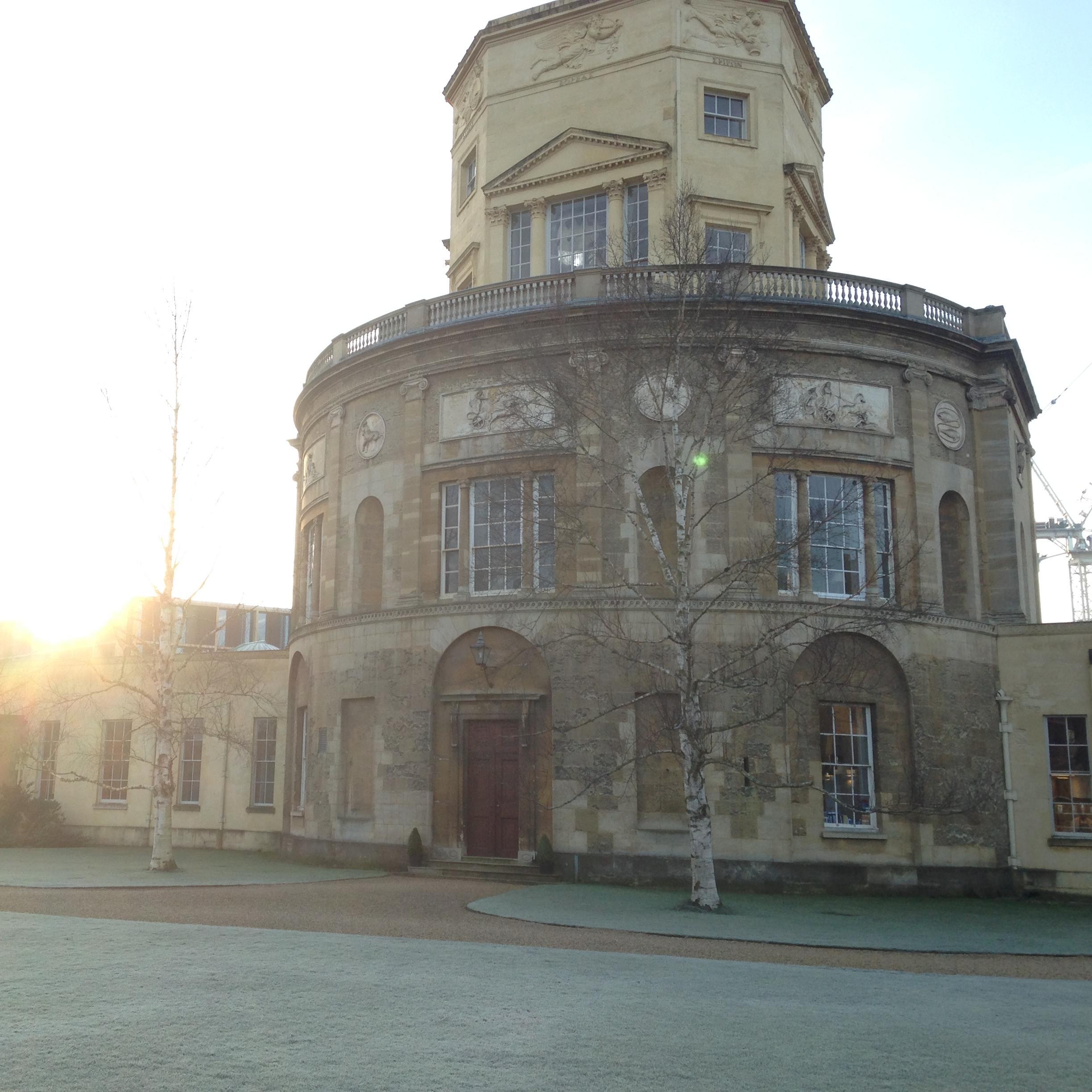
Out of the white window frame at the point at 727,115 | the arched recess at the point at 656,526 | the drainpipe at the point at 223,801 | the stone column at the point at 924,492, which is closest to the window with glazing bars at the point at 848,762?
the stone column at the point at 924,492

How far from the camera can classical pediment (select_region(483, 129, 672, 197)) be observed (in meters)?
28.3

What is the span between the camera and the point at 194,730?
31875mm

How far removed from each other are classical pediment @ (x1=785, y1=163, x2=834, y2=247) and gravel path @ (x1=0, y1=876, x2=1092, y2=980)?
18324 millimetres

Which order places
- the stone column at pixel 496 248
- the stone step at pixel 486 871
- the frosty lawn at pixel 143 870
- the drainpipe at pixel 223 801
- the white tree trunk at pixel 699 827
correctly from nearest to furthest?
the white tree trunk at pixel 699 827 → the frosty lawn at pixel 143 870 → the stone step at pixel 486 871 → the stone column at pixel 496 248 → the drainpipe at pixel 223 801

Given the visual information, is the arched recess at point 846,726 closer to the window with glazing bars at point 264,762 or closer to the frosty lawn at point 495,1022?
the frosty lawn at point 495,1022

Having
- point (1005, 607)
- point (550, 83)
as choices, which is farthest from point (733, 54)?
point (1005, 607)

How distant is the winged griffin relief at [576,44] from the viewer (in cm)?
2948

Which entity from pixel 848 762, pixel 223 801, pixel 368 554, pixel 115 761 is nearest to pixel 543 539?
pixel 368 554

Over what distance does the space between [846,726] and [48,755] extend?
23088 mm

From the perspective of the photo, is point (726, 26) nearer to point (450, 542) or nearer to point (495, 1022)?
point (450, 542)

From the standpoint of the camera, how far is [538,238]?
96.4ft

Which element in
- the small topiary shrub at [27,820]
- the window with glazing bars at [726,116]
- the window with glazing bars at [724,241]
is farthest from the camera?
the small topiary shrub at [27,820]

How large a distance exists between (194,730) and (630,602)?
1493cm

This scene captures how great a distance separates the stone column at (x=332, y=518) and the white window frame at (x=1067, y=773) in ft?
49.4
